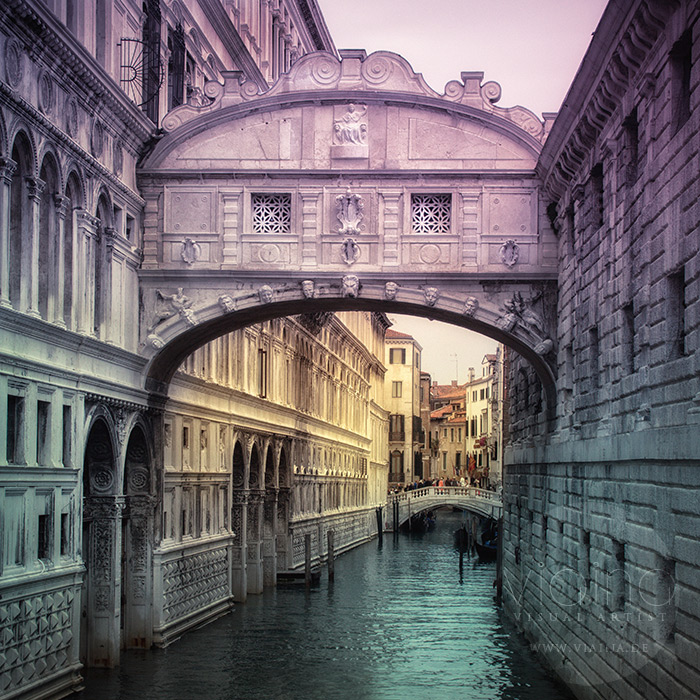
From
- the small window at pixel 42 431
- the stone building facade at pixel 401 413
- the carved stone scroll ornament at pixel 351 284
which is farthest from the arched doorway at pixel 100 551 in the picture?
the stone building facade at pixel 401 413

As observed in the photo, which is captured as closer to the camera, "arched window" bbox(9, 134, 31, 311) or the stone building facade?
"arched window" bbox(9, 134, 31, 311)

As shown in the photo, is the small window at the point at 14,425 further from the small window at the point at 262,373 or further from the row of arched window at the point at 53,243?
the small window at the point at 262,373

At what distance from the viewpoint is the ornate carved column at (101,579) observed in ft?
60.2

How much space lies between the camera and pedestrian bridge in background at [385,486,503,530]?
58625 millimetres

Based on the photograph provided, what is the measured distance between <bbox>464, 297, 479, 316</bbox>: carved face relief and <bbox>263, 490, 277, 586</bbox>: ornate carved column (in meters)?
13.2

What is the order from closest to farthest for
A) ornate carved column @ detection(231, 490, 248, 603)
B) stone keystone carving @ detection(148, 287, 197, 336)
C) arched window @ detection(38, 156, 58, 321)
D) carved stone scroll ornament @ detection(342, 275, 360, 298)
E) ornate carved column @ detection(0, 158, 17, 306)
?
ornate carved column @ detection(0, 158, 17, 306) < arched window @ detection(38, 156, 58, 321) < carved stone scroll ornament @ detection(342, 275, 360, 298) < stone keystone carving @ detection(148, 287, 197, 336) < ornate carved column @ detection(231, 490, 248, 603)

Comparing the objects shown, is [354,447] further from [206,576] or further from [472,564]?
[206,576]

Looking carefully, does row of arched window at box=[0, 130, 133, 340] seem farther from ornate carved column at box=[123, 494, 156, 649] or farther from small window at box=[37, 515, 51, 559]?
ornate carved column at box=[123, 494, 156, 649]

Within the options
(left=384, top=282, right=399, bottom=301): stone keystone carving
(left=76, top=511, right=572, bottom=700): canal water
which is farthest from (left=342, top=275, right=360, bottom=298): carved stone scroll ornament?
(left=76, top=511, right=572, bottom=700): canal water

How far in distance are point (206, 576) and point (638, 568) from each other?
44.0ft

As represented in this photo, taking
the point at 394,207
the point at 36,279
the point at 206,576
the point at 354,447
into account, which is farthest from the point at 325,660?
the point at 354,447

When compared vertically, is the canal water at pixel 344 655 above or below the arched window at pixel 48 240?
below

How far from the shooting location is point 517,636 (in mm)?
24047

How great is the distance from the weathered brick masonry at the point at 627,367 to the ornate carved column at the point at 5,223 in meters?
6.97
